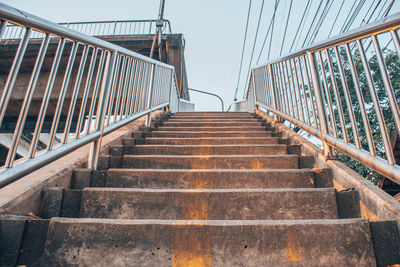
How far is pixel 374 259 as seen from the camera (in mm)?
1004

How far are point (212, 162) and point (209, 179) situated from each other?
35cm

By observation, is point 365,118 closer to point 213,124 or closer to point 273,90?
point 273,90

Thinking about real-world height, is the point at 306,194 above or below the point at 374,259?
above

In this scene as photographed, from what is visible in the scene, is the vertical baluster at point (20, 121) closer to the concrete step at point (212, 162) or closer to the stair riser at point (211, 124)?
the concrete step at point (212, 162)

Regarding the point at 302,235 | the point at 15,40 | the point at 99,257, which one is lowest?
the point at 99,257

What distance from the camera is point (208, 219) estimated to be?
1.38m

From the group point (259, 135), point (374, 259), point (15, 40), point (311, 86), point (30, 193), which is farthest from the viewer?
point (15, 40)

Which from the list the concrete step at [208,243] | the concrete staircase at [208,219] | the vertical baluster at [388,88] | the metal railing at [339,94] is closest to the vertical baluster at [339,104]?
the metal railing at [339,94]

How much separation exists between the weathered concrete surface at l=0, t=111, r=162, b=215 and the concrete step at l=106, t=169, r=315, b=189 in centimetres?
29

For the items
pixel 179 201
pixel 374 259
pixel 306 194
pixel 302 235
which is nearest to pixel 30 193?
pixel 179 201

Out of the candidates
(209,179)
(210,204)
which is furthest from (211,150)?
(210,204)

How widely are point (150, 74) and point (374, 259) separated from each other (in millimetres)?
3250

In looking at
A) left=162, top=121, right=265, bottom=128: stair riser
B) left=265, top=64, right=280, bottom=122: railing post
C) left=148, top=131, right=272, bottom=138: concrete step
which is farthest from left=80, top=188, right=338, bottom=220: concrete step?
left=162, top=121, right=265, bottom=128: stair riser

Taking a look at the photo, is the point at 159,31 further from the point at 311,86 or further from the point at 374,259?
the point at 374,259
